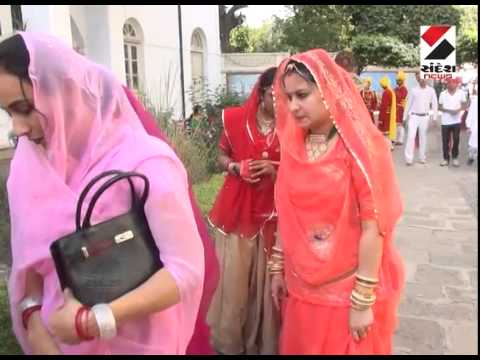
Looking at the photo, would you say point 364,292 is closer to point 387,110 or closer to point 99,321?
point 99,321

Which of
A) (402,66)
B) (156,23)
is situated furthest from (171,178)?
(402,66)

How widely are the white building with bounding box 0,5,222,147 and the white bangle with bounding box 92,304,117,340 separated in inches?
214

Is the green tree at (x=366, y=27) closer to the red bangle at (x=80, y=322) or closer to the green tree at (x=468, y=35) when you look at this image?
the green tree at (x=468, y=35)

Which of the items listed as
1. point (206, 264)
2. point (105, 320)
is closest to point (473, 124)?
point (206, 264)

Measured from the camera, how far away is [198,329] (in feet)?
5.64

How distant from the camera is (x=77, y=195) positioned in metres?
1.31

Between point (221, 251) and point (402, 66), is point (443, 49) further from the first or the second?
point (221, 251)

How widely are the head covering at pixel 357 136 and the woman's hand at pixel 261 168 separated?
22.1 inches

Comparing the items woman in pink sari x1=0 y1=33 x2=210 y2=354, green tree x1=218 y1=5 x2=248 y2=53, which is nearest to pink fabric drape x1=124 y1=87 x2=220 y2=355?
woman in pink sari x1=0 y1=33 x2=210 y2=354

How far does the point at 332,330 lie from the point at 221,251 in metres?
0.97

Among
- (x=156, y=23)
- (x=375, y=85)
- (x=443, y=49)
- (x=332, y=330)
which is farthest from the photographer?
(x=375, y=85)

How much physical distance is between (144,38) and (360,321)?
9.73m

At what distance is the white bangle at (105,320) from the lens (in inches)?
46.1

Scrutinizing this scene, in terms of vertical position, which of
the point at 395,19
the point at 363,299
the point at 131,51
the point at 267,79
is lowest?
the point at 363,299
